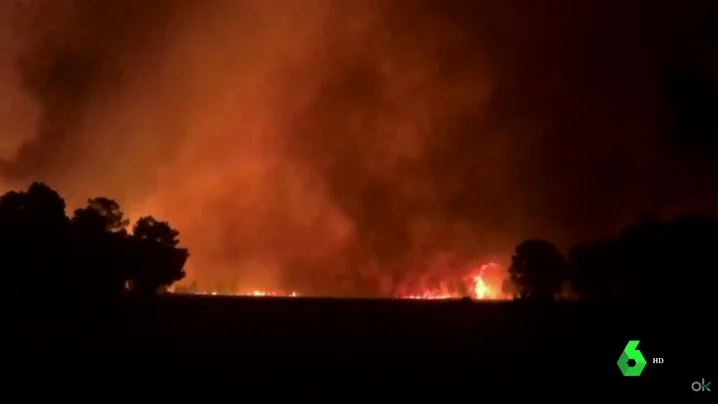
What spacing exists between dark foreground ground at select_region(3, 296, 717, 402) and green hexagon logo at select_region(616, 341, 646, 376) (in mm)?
257

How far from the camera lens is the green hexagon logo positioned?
2575 cm

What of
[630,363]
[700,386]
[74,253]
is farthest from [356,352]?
[74,253]

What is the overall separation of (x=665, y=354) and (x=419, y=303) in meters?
16.6

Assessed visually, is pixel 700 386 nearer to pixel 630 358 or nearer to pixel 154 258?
pixel 630 358

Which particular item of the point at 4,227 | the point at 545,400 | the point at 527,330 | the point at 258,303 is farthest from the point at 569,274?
the point at 4,227

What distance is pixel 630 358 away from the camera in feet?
85.1

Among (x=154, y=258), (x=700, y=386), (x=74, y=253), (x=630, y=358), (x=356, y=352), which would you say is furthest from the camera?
(x=154, y=258)

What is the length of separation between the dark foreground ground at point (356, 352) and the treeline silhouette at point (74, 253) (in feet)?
7.72

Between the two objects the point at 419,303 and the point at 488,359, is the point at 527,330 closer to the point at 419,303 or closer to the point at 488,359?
the point at 488,359

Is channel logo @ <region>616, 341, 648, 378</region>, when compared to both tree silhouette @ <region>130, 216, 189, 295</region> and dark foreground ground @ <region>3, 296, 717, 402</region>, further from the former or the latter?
tree silhouette @ <region>130, 216, 189, 295</region>

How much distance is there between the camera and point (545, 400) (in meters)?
25.5

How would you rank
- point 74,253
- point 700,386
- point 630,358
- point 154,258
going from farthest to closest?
point 154,258 < point 74,253 < point 630,358 < point 700,386

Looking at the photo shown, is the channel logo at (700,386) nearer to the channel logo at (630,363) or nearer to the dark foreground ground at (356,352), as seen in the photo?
the dark foreground ground at (356,352)

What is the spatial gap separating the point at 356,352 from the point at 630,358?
400 inches
